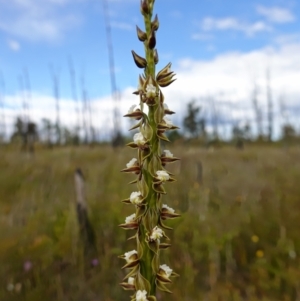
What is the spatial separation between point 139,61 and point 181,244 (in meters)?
4.56

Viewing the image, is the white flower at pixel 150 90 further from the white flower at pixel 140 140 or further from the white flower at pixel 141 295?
the white flower at pixel 141 295

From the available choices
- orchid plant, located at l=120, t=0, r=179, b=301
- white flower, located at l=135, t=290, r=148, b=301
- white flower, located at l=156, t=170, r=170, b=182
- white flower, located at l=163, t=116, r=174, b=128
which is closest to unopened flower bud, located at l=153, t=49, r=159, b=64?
orchid plant, located at l=120, t=0, r=179, b=301

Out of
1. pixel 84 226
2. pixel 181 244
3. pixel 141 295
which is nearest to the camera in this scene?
pixel 141 295

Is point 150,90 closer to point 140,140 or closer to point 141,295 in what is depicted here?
point 140,140

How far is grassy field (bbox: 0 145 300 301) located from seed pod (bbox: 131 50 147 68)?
156 inches

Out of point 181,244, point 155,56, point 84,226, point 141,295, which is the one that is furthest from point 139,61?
point 84,226

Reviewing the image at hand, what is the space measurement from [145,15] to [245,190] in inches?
257

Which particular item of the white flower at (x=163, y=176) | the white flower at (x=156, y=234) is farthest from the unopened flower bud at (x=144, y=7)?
the white flower at (x=156, y=234)

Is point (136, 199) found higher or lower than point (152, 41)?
lower

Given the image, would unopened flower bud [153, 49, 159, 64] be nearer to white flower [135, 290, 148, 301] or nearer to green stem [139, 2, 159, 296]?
green stem [139, 2, 159, 296]

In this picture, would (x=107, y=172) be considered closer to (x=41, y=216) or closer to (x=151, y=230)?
(x=41, y=216)

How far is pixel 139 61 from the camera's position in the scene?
988mm

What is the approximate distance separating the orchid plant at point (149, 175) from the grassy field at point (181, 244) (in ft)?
12.3

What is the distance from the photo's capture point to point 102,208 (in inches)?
241
